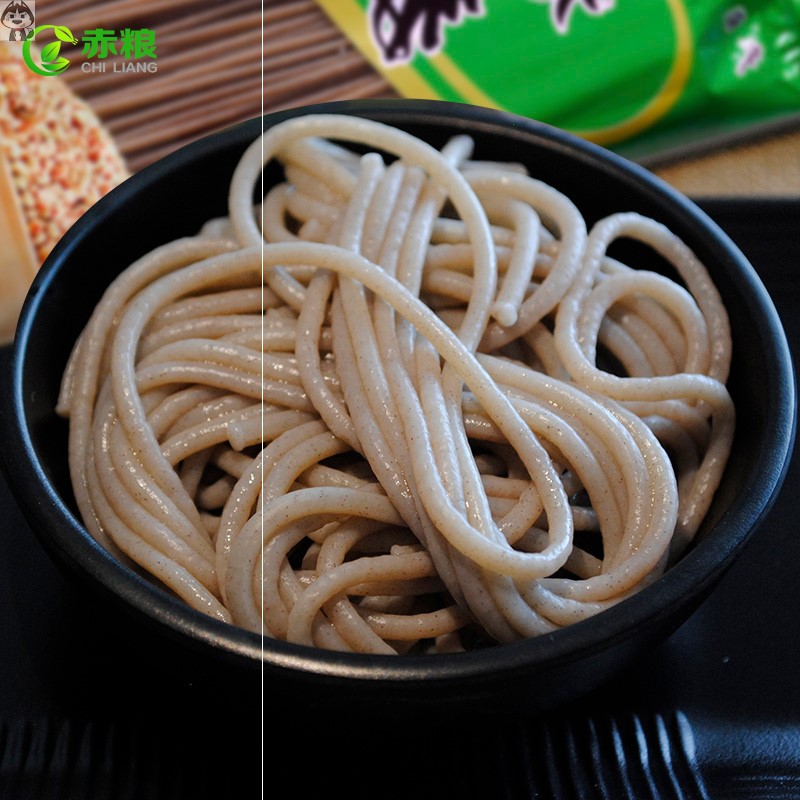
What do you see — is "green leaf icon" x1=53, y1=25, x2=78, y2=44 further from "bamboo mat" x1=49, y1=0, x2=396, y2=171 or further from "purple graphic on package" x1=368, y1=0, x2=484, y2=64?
"purple graphic on package" x1=368, y1=0, x2=484, y2=64

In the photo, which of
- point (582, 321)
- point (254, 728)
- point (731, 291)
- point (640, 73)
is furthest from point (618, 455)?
point (640, 73)

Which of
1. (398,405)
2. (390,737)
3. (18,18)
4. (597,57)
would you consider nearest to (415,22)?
(597,57)

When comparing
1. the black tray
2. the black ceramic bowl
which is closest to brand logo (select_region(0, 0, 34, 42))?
the black ceramic bowl

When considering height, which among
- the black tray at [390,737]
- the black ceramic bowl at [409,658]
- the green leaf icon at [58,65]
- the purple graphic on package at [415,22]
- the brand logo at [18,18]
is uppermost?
the purple graphic on package at [415,22]

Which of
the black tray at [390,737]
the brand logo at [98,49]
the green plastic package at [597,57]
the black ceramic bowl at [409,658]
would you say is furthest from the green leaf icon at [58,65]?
the black tray at [390,737]

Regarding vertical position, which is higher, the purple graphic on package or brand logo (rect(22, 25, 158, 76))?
the purple graphic on package

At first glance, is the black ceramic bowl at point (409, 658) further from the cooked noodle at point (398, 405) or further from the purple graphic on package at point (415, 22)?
the purple graphic on package at point (415, 22)
